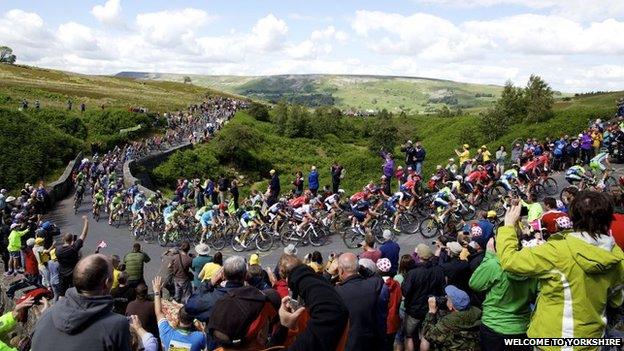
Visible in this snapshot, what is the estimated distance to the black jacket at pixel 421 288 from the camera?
6520mm

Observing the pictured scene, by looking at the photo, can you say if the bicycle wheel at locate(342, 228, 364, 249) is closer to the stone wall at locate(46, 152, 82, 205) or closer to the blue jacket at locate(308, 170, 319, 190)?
the blue jacket at locate(308, 170, 319, 190)

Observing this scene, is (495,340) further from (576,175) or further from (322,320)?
(576,175)

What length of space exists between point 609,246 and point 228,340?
106 inches

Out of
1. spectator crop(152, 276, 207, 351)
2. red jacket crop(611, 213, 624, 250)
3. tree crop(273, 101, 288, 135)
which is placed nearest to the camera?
spectator crop(152, 276, 207, 351)

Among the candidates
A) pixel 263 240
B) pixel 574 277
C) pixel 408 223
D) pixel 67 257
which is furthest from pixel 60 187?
pixel 574 277

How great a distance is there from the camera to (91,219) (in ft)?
75.1

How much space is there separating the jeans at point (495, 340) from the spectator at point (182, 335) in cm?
292

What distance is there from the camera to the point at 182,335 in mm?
5148

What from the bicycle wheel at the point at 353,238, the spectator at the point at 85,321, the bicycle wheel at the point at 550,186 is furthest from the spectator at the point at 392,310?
the bicycle wheel at the point at 550,186

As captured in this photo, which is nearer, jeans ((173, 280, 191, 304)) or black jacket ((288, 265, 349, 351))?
black jacket ((288, 265, 349, 351))

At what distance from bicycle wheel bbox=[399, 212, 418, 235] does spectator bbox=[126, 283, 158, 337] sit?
1051cm

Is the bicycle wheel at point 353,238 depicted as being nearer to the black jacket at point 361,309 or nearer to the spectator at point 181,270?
the spectator at point 181,270

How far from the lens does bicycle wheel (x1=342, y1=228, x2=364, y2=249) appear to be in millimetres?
15219

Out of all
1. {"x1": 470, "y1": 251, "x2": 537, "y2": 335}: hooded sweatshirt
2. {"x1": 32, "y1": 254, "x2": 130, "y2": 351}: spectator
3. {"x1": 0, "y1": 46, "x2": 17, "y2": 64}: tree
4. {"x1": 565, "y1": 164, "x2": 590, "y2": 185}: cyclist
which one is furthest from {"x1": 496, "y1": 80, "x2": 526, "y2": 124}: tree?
{"x1": 0, "y1": 46, "x2": 17, "y2": 64}: tree
